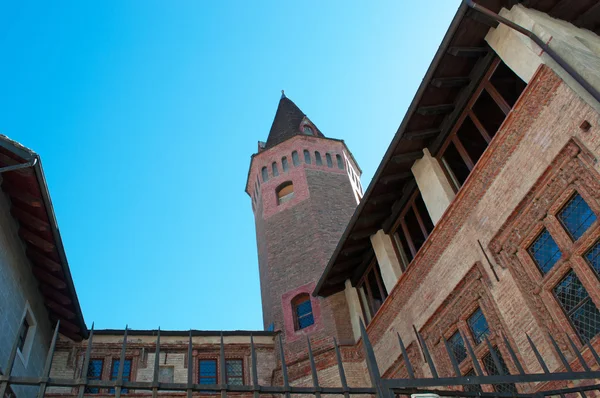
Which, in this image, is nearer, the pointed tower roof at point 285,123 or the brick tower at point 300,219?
the brick tower at point 300,219

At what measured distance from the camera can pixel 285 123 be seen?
26.6 meters

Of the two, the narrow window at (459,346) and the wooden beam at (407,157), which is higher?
the wooden beam at (407,157)

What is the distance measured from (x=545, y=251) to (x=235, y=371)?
32.1ft

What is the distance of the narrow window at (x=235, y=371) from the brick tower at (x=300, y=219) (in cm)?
157

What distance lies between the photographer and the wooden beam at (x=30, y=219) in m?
11.5

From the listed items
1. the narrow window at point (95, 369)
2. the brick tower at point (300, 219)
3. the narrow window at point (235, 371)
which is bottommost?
the narrow window at point (235, 371)

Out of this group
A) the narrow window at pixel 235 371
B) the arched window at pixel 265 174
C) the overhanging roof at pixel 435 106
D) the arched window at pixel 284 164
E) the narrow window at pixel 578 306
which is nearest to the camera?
the narrow window at pixel 578 306

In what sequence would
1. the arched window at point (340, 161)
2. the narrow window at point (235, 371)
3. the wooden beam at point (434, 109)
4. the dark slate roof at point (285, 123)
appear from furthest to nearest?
1. the dark slate roof at point (285, 123)
2. the arched window at point (340, 161)
3. the narrow window at point (235, 371)
4. the wooden beam at point (434, 109)

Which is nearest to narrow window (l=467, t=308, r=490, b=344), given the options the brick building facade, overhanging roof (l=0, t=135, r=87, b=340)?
the brick building facade

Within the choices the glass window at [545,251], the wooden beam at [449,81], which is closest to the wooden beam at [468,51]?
the wooden beam at [449,81]

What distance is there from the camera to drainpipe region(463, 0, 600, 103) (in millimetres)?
7863

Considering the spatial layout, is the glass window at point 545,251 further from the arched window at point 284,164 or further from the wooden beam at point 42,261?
the arched window at point 284,164

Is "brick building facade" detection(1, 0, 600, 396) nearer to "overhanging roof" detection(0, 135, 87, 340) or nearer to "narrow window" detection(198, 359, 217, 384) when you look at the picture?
"narrow window" detection(198, 359, 217, 384)

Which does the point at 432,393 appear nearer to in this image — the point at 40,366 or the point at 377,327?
the point at 377,327
